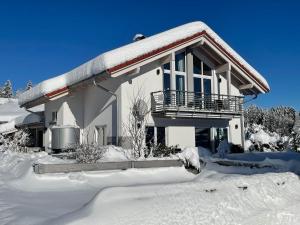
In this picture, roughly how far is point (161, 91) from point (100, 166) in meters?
7.80

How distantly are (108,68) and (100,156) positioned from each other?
16.0 feet

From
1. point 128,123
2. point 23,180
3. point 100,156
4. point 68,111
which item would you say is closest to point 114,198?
point 23,180

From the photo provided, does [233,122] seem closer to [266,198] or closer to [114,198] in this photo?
[266,198]

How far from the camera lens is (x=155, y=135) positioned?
1827 cm

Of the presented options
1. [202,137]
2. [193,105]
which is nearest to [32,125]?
[193,105]

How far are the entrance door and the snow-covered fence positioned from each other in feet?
28.0

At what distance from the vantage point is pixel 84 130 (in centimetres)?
2016

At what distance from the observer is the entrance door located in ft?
66.1

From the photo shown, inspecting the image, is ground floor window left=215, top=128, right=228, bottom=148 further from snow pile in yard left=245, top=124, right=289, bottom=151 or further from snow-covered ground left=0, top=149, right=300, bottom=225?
snow-covered ground left=0, top=149, right=300, bottom=225

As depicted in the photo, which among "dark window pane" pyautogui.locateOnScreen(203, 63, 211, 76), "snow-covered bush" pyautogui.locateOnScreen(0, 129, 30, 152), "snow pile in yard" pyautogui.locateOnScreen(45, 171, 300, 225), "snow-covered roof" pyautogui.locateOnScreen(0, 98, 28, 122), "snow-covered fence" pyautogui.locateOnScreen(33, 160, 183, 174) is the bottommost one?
"snow pile in yard" pyautogui.locateOnScreen(45, 171, 300, 225)

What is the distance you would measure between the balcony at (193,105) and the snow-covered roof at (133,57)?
2.26 metres

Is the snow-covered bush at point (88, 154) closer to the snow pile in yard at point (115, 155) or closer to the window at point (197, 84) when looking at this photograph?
the snow pile in yard at point (115, 155)

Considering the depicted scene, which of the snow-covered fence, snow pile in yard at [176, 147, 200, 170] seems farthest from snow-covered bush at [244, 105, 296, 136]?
the snow-covered fence

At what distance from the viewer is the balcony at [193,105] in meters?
17.8
